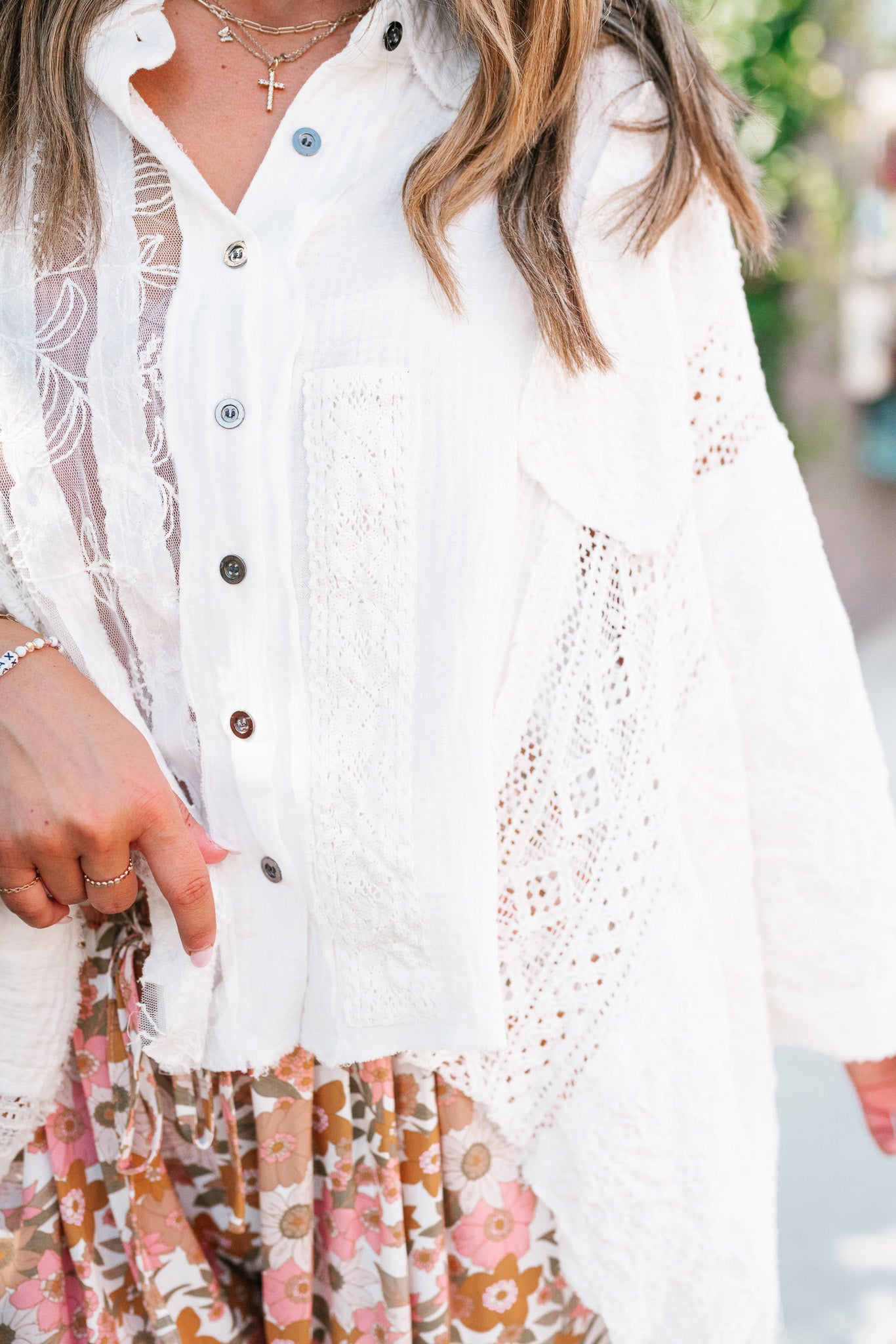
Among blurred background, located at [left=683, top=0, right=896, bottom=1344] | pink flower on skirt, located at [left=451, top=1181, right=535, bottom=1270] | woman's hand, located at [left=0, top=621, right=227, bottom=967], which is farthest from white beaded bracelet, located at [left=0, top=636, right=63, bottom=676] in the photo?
blurred background, located at [left=683, top=0, right=896, bottom=1344]

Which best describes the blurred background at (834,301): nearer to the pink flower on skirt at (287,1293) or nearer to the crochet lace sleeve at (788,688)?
the crochet lace sleeve at (788,688)

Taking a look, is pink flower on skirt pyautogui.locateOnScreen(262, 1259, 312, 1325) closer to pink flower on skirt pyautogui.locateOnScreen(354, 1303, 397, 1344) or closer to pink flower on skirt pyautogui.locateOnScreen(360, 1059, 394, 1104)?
pink flower on skirt pyautogui.locateOnScreen(354, 1303, 397, 1344)

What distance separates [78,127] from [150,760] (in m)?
0.48

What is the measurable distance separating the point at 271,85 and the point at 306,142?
0.08 metres

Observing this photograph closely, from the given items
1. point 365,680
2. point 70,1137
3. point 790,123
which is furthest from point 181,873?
point 790,123

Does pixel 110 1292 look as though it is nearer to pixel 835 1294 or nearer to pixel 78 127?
pixel 78 127

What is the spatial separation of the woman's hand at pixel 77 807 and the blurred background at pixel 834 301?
73.6 inches

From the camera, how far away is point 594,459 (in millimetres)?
918

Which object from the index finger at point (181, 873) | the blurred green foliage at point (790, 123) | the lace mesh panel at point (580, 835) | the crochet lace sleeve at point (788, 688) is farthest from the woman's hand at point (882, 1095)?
the blurred green foliage at point (790, 123)

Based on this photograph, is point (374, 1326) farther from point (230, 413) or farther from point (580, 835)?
point (230, 413)

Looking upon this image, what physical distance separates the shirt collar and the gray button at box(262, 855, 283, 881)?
556 millimetres

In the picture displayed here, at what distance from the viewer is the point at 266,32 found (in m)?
0.94

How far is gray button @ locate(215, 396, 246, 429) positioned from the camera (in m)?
0.83

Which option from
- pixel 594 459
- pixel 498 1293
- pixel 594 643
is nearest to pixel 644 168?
pixel 594 459
